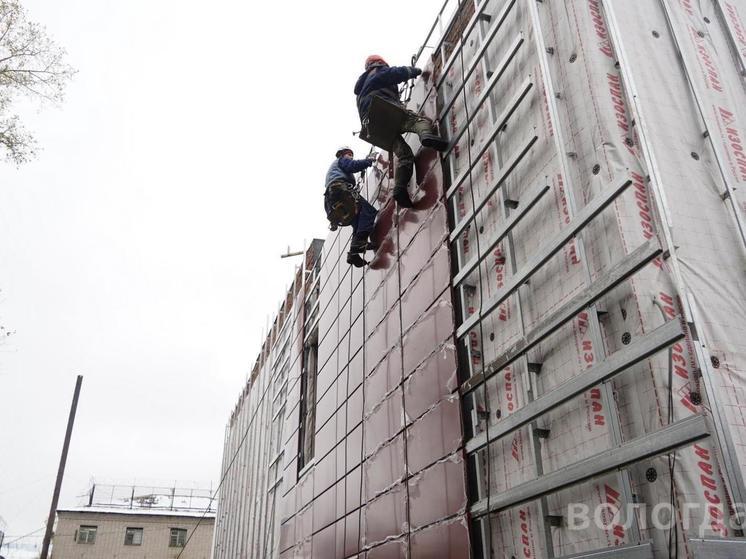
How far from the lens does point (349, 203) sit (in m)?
9.27

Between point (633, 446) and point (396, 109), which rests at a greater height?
point (396, 109)

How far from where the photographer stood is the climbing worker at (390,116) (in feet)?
25.3

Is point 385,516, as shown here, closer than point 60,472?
Yes

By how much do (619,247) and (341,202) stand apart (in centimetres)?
538

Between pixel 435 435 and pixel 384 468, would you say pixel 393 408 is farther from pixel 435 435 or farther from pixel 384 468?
pixel 435 435

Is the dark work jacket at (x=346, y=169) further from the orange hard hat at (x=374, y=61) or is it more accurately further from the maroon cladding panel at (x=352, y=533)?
the maroon cladding panel at (x=352, y=533)

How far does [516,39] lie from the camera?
5992mm

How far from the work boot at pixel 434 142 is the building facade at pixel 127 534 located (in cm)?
3457

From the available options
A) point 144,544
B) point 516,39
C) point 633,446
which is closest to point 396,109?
point 516,39

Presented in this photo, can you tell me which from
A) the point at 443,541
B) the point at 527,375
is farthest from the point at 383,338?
the point at 527,375

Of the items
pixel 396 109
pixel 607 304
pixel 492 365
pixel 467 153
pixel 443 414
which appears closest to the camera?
pixel 607 304

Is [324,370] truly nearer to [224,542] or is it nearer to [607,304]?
[607,304]

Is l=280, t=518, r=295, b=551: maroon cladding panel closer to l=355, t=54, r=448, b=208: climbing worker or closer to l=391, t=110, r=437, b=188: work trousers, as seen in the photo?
l=355, t=54, r=448, b=208: climbing worker

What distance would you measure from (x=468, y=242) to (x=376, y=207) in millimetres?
3534
